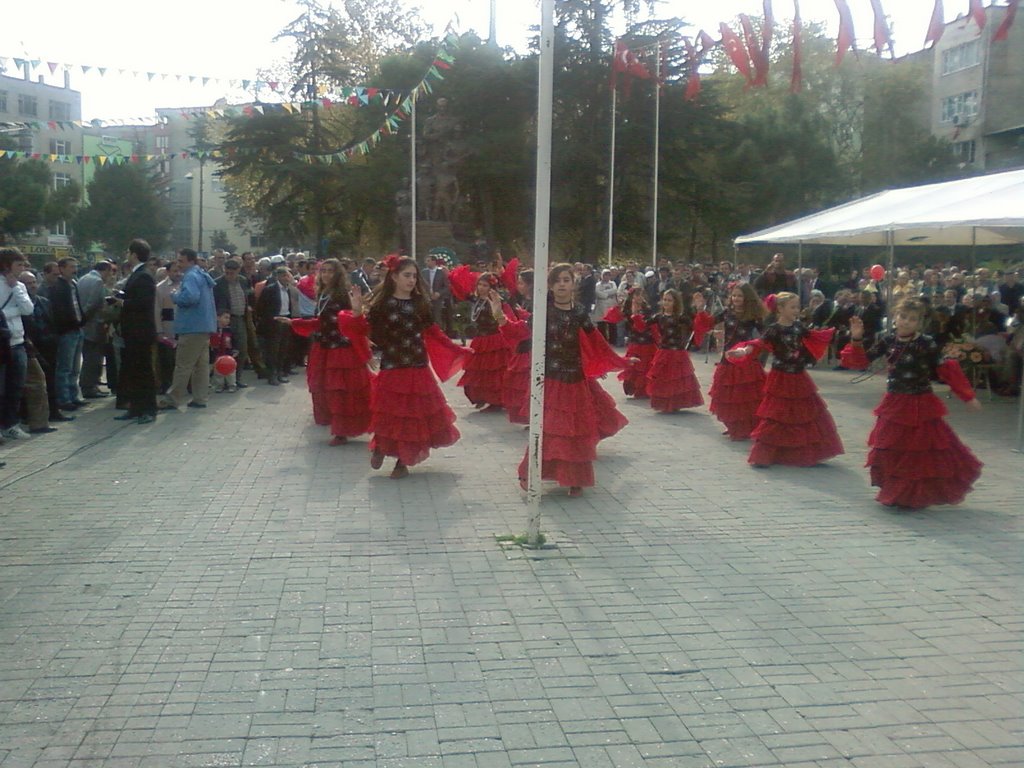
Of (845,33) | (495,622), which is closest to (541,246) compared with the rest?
(495,622)

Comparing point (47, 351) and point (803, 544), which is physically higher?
point (47, 351)

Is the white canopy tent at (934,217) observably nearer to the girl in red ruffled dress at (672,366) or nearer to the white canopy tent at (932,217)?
the white canopy tent at (932,217)

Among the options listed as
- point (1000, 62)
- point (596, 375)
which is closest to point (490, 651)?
point (596, 375)

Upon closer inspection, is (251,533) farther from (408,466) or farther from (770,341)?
(770,341)

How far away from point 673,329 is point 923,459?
5370mm

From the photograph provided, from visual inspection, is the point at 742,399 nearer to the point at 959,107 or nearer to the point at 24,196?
the point at 959,107

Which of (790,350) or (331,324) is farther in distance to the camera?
(331,324)

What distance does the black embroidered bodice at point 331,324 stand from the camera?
11.1 meters

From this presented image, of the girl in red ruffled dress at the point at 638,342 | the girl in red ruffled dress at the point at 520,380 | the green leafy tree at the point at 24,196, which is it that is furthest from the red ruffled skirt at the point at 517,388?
the green leafy tree at the point at 24,196

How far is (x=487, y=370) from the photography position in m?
13.3

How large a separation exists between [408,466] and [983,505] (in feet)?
15.0

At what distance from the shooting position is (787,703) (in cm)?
A: 452

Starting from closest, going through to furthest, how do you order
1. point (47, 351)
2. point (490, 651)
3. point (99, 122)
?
1. point (490, 651)
2. point (47, 351)
3. point (99, 122)

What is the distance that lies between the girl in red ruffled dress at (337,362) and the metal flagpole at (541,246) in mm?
4170
